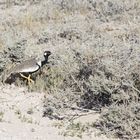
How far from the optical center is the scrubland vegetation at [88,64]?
7730 millimetres

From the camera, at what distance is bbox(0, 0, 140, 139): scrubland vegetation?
773 centimetres

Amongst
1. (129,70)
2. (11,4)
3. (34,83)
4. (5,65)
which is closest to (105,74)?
(129,70)

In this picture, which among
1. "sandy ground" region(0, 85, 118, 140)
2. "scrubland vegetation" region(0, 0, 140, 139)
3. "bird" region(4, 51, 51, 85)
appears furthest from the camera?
"bird" region(4, 51, 51, 85)

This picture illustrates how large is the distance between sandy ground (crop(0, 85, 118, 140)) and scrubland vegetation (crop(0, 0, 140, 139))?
17cm

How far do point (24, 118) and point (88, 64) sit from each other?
1.49 m

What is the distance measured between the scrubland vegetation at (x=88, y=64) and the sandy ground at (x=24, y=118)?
6.8 inches

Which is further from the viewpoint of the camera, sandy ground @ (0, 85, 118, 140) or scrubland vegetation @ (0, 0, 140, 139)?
scrubland vegetation @ (0, 0, 140, 139)

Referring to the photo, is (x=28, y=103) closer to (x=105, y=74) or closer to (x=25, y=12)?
(x=105, y=74)

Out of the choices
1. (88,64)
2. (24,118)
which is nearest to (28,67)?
(88,64)

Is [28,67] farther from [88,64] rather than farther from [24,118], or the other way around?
[24,118]

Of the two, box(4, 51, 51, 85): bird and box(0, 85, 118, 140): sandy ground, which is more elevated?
box(4, 51, 51, 85): bird

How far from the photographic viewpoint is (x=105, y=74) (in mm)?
8211

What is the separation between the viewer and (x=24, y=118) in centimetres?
822

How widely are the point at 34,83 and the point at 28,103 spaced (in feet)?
2.07
